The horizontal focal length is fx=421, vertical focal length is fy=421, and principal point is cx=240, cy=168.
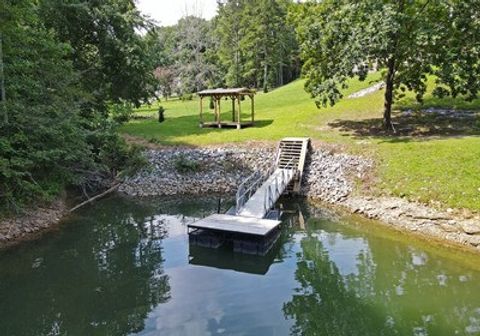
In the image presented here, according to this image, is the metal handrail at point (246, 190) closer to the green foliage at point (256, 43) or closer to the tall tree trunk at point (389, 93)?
the tall tree trunk at point (389, 93)

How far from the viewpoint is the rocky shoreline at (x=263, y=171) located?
14117 millimetres

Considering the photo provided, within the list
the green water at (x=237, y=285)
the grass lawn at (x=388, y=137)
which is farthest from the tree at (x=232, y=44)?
the green water at (x=237, y=285)

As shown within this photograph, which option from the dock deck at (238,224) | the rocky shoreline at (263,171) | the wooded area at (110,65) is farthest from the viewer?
the wooded area at (110,65)

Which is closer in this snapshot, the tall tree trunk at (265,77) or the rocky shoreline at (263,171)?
the rocky shoreline at (263,171)

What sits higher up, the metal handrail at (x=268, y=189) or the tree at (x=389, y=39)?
the tree at (x=389, y=39)

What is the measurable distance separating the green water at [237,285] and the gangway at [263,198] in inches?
33.0

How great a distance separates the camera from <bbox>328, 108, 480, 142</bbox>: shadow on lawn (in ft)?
71.2

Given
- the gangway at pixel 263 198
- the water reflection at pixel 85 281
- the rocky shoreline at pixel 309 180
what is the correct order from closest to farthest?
the water reflection at pixel 85 281 < the gangway at pixel 263 198 < the rocky shoreline at pixel 309 180

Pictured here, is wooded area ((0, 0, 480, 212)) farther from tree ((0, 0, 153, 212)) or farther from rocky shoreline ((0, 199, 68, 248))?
rocky shoreline ((0, 199, 68, 248))

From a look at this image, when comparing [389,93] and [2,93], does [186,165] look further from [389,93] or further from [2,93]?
[389,93]

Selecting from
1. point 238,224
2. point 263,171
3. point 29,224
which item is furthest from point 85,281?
point 263,171

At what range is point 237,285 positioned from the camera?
11211 mm

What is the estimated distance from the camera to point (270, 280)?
1155 cm

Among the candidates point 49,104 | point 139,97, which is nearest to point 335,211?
point 49,104
